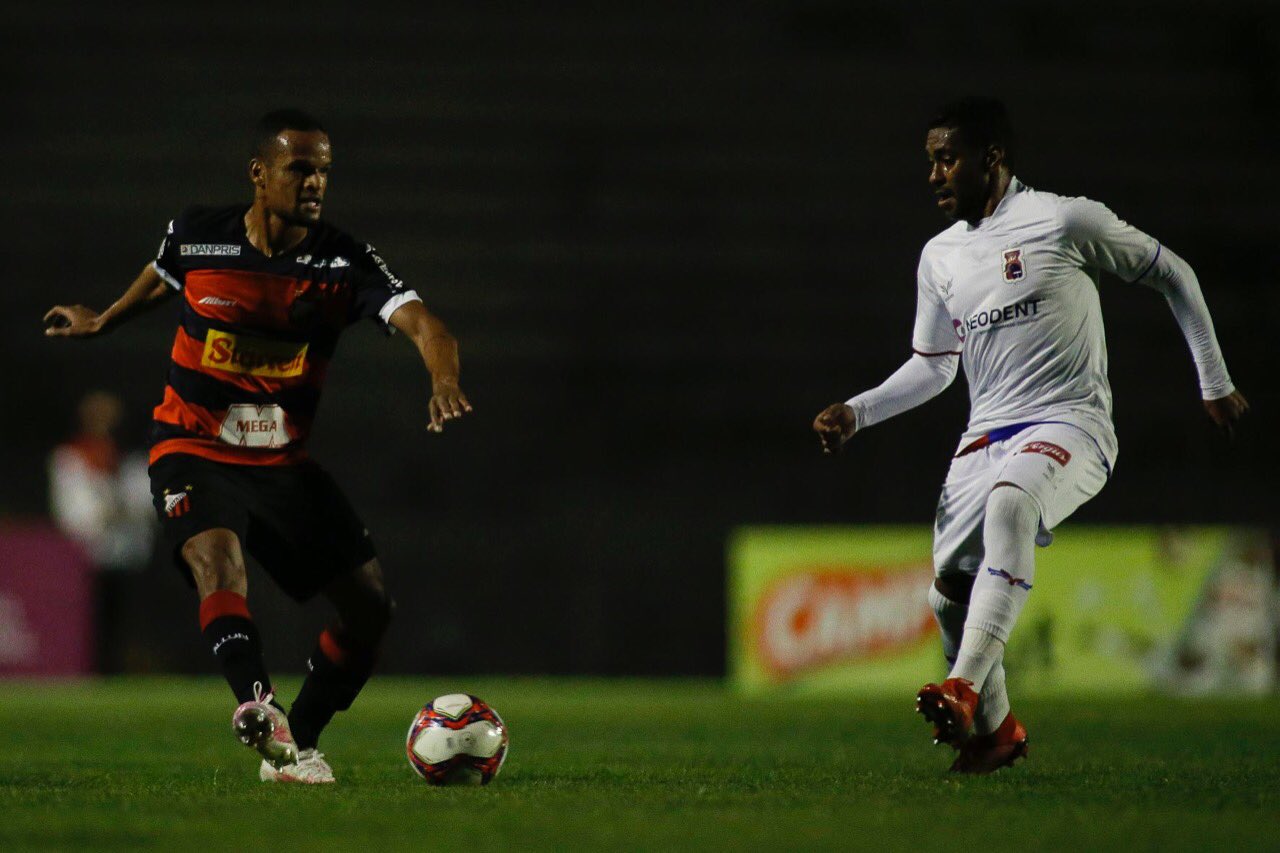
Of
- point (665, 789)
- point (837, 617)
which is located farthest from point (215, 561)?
point (837, 617)

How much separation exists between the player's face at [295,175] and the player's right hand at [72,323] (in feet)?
2.71

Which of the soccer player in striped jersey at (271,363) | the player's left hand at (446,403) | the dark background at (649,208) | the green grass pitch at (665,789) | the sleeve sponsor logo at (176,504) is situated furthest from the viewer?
the dark background at (649,208)

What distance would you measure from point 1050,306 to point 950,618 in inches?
40.9

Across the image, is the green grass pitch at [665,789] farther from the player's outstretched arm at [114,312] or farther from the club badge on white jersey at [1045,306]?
the player's outstretched arm at [114,312]

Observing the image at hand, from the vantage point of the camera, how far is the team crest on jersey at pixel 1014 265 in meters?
5.59

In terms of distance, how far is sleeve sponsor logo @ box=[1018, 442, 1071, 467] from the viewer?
17.6ft

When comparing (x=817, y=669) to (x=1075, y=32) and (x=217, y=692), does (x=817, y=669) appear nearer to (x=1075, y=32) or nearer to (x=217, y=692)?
(x=217, y=692)

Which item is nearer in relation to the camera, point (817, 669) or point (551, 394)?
point (817, 669)

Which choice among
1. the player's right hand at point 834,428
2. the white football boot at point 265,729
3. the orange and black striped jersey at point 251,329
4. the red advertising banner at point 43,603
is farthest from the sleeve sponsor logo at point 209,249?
the red advertising banner at point 43,603

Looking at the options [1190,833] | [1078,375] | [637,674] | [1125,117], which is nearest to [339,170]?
[637,674]

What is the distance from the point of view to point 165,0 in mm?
19578

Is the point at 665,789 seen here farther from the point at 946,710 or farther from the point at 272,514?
the point at 272,514

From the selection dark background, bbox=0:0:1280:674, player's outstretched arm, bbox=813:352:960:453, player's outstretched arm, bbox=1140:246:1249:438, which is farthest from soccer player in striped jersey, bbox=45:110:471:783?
dark background, bbox=0:0:1280:674

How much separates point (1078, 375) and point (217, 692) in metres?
8.11
